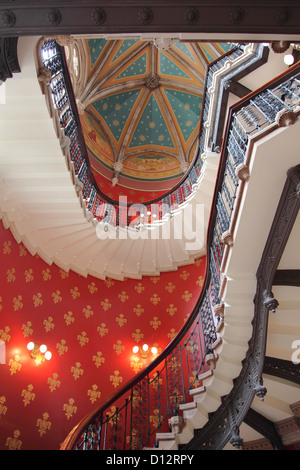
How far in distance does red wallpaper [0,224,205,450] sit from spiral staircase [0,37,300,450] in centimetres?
59

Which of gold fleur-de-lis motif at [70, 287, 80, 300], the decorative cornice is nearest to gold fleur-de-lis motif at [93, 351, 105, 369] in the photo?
gold fleur-de-lis motif at [70, 287, 80, 300]

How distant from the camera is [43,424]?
5047 mm

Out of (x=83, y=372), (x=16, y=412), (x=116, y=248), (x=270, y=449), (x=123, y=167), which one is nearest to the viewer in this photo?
(x=16, y=412)

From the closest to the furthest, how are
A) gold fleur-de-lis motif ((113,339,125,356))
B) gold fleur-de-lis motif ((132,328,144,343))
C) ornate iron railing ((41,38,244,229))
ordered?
1. ornate iron railing ((41,38,244,229))
2. gold fleur-de-lis motif ((113,339,125,356))
3. gold fleur-de-lis motif ((132,328,144,343))

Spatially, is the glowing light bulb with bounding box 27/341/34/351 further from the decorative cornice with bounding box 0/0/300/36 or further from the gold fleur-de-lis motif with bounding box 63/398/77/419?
the decorative cornice with bounding box 0/0/300/36

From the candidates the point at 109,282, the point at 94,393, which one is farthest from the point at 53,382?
the point at 109,282

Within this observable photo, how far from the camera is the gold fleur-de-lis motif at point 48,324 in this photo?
234 inches

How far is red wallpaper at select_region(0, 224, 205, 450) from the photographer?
493 cm

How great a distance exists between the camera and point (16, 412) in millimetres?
4723

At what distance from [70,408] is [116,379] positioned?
43.9 inches

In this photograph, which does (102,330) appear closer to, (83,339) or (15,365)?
(83,339)
